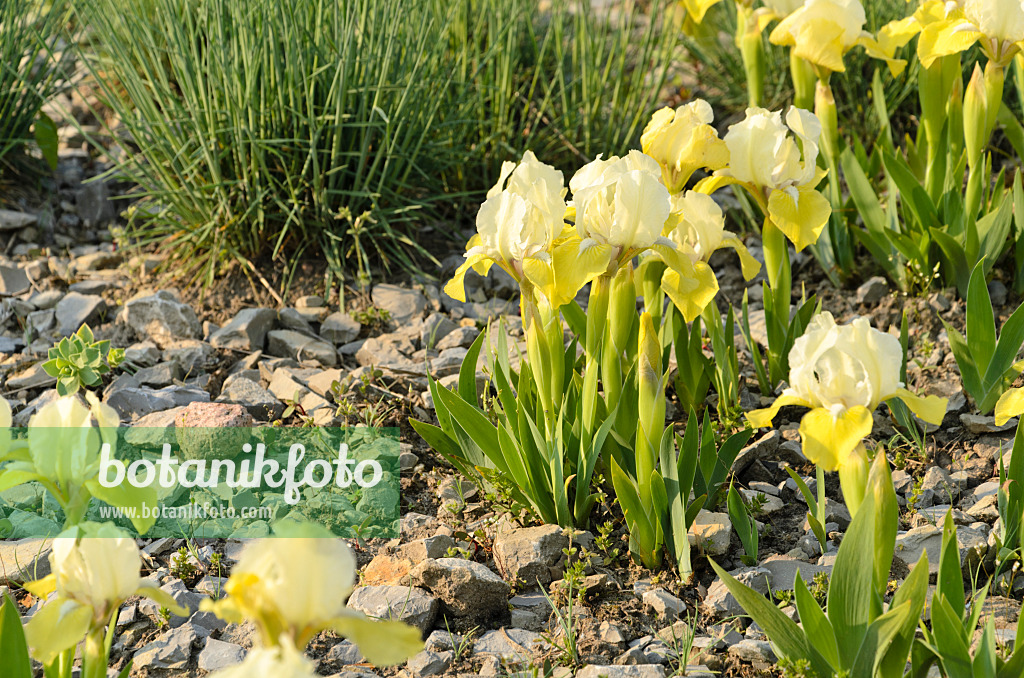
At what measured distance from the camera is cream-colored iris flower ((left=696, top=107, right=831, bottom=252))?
1607 millimetres

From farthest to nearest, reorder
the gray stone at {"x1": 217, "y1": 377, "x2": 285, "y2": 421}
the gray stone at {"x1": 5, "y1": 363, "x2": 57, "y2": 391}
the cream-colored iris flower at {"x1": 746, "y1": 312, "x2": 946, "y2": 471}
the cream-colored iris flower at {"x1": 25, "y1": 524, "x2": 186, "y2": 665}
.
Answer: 1. the gray stone at {"x1": 5, "y1": 363, "x2": 57, "y2": 391}
2. the gray stone at {"x1": 217, "y1": 377, "x2": 285, "y2": 421}
3. the cream-colored iris flower at {"x1": 746, "y1": 312, "x2": 946, "y2": 471}
4. the cream-colored iris flower at {"x1": 25, "y1": 524, "x2": 186, "y2": 665}

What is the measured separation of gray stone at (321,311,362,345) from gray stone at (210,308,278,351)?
0.15 meters

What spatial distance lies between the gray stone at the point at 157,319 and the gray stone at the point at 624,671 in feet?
4.88

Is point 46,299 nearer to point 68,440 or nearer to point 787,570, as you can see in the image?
point 68,440

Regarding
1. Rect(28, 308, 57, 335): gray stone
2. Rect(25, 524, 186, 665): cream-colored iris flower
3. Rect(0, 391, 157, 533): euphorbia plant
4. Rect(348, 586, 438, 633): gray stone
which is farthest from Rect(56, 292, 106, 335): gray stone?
Rect(25, 524, 186, 665): cream-colored iris flower

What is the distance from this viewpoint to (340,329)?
234 cm

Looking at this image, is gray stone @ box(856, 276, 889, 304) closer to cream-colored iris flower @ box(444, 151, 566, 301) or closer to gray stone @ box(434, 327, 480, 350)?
gray stone @ box(434, 327, 480, 350)

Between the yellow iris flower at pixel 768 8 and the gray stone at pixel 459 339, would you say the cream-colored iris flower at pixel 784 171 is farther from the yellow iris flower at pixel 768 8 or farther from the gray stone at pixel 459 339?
the gray stone at pixel 459 339

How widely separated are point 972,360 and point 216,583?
5.16 ft

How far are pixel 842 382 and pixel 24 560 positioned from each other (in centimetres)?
142

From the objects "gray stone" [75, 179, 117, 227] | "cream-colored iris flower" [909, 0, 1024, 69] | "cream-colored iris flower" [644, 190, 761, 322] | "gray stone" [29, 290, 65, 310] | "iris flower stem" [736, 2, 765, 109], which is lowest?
"gray stone" [29, 290, 65, 310]

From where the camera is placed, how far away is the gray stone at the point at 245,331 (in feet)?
7.37

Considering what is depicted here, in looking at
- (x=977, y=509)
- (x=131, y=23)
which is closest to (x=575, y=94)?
(x=131, y=23)

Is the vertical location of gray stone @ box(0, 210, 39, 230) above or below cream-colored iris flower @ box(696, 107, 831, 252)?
below
